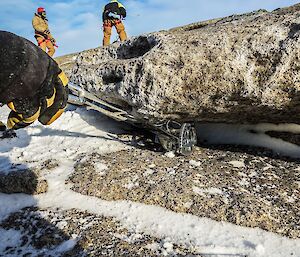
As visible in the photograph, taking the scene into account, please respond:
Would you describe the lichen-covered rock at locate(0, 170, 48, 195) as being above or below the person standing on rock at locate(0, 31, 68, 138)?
below

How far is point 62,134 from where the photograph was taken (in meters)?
7.50

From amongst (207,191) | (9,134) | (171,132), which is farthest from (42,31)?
(207,191)

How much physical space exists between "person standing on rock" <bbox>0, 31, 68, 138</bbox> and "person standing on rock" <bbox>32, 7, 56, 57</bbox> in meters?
12.2

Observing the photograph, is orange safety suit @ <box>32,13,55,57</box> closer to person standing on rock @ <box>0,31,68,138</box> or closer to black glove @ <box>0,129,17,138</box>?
black glove @ <box>0,129,17,138</box>

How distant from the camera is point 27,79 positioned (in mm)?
2570

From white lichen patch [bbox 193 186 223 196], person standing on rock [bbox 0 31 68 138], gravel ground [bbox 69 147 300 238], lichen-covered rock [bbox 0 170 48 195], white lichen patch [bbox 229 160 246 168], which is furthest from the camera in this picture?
white lichen patch [bbox 229 160 246 168]

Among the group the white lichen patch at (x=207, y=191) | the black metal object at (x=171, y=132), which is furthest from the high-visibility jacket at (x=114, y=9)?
the white lichen patch at (x=207, y=191)

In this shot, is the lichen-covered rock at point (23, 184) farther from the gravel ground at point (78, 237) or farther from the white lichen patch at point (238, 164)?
the white lichen patch at point (238, 164)

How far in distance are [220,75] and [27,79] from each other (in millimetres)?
3638

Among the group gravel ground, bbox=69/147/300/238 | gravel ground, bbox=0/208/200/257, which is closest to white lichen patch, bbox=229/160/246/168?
gravel ground, bbox=69/147/300/238

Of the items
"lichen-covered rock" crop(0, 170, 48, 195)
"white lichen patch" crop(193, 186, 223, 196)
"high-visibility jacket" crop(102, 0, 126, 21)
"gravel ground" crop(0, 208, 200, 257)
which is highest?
"high-visibility jacket" crop(102, 0, 126, 21)

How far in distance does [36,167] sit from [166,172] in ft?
8.06

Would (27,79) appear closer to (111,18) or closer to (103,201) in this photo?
(103,201)

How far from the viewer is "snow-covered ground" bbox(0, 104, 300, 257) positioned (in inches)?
156
